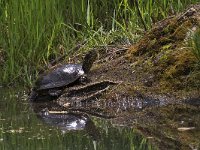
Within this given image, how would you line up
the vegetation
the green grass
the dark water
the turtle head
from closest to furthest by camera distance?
the dark water < the green grass < the turtle head < the vegetation

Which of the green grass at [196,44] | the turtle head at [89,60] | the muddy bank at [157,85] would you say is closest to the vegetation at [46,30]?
the muddy bank at [157,85]

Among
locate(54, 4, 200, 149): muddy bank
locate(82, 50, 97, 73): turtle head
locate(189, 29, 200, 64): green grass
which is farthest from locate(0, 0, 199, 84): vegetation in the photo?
locate(189, 29, 200, 64): green grass

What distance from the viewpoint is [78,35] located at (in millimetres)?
7340

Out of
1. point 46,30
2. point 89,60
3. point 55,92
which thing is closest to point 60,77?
point 55,92

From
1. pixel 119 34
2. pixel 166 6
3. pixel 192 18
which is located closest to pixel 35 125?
pixel 192 18

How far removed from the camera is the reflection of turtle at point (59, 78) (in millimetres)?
5852

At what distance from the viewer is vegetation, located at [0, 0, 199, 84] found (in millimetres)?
6891

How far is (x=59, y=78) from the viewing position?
5.97m

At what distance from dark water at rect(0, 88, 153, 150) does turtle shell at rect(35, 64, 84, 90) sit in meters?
0.74

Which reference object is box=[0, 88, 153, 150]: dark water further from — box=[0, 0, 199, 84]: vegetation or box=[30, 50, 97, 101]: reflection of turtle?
box=[0, 0, 199, 84]: vegetation

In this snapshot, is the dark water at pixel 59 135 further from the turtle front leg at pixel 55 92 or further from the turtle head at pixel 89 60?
the turtle head at pixel 89 60

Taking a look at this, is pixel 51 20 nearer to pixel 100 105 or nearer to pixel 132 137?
pixel 100 105

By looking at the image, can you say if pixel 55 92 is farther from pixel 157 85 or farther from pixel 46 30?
pixel 46 30

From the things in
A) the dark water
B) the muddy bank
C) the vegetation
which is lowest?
the dark water
